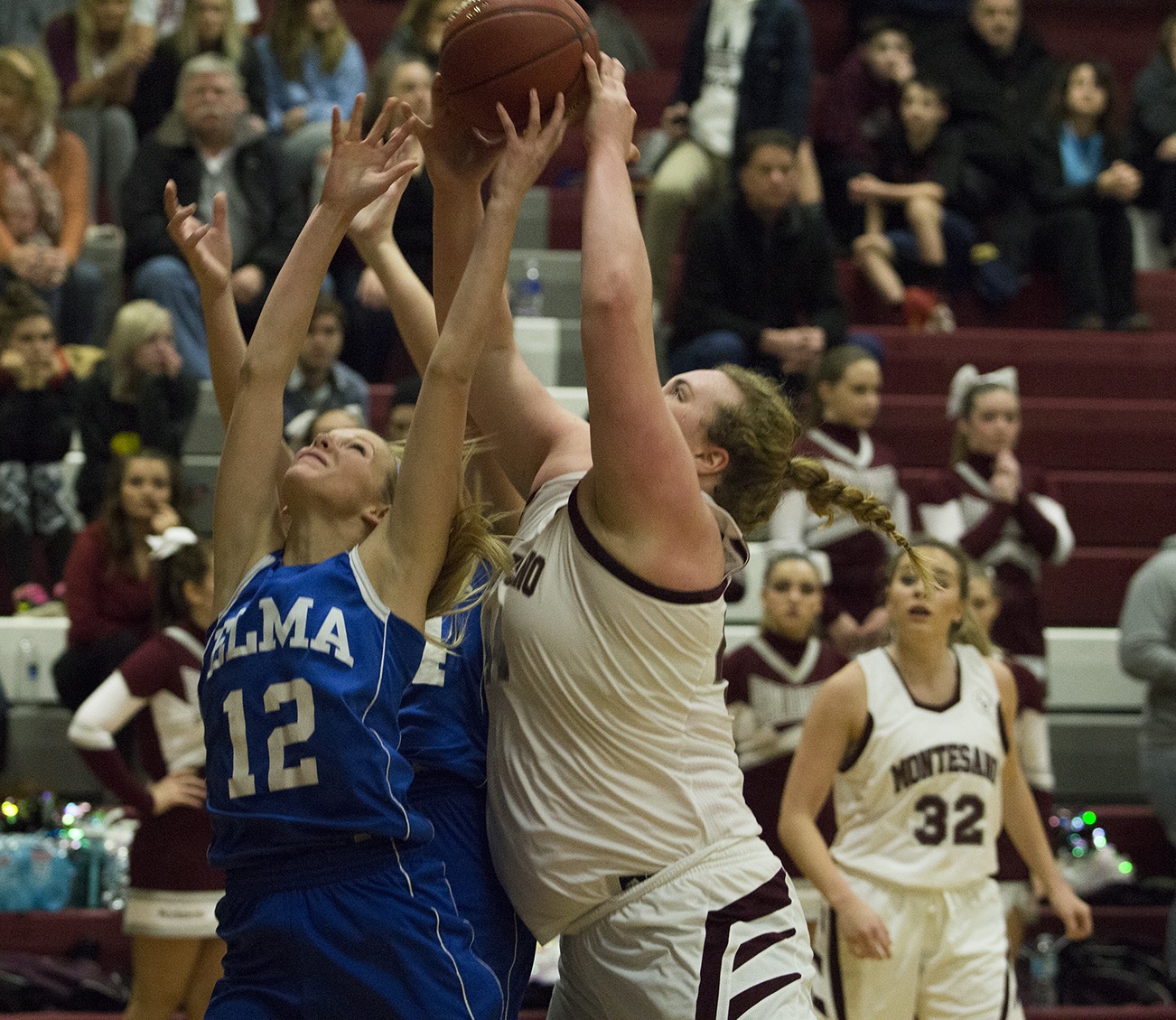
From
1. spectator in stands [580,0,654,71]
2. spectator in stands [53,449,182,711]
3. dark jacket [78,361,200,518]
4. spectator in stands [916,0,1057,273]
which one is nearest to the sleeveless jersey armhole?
spectator in stands [53,449,182,711]

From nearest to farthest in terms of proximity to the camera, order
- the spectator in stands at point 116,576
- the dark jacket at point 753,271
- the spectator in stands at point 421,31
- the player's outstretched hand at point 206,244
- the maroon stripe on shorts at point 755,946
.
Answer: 1. the maroon stripe on shorts at point 755,946
2. the player's outstretched hand at point 206,244
3. the spectator in stands at point 116,576
4. the dark jacket at point 753,271
5. the spectator in stands at point 421,31

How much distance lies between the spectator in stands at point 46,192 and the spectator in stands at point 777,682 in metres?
3.65

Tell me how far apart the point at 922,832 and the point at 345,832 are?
2339mm

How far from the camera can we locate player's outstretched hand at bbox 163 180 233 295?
315cm

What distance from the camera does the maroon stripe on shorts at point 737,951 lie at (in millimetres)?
2719

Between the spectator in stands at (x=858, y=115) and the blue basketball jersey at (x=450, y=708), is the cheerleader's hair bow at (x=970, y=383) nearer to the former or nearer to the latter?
the spectator in stands at (x=858, y=115)

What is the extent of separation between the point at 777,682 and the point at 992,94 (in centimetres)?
478

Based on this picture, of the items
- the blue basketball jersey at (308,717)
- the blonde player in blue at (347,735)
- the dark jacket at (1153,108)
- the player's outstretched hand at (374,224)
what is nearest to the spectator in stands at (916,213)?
the dark jacket at (1153,108)

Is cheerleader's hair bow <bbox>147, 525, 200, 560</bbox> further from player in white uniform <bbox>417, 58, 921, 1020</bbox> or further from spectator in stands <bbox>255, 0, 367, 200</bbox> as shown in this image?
spectator in stands <bbox>255, 0, 367, 200</bbox>

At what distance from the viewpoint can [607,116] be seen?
2838 mm

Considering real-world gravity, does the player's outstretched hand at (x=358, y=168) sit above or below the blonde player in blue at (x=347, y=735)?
above

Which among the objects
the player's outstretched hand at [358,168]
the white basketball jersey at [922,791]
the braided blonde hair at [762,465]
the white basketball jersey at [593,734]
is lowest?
the white basketball jersey at [922,791]

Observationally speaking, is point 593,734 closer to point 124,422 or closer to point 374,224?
→ point 374,224

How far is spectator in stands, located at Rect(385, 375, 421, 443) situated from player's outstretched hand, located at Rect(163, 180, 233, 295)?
2776mm
